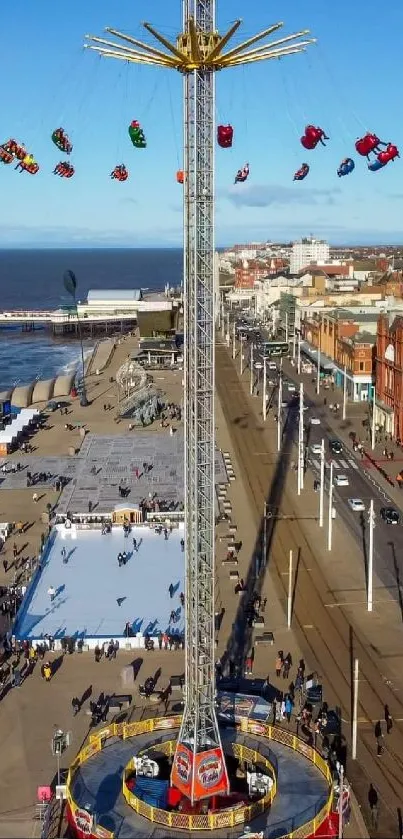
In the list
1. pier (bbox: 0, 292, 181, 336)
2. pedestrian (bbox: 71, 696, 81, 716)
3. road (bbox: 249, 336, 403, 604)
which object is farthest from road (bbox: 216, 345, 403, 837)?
pier (bbox: 0, 292, 181, 336)

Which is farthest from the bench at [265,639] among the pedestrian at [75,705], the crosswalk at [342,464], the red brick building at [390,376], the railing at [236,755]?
the red brick building at [390,376]

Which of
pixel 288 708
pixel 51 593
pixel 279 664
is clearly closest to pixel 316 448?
pixel 51 593

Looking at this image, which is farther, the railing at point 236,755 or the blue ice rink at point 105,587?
the blue ice rink at point 105,587

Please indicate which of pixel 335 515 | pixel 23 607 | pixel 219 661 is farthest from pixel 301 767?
pixel 335 515

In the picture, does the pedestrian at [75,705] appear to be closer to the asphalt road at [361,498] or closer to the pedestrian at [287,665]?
the pedestrian at [287,665]

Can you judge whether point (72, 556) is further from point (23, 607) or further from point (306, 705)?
point (306, 705)

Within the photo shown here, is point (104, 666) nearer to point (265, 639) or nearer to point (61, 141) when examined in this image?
point (265, 639)
